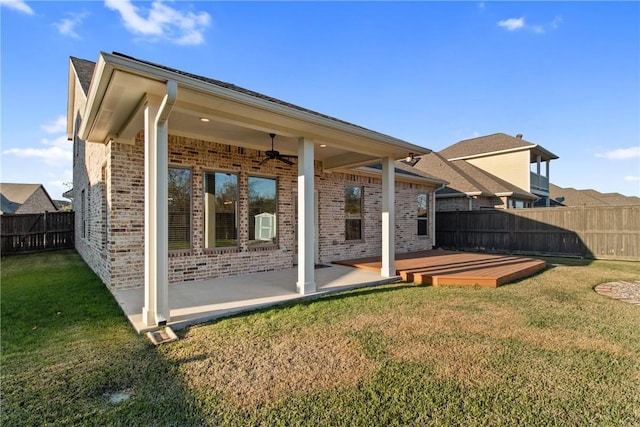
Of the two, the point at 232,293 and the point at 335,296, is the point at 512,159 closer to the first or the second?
the point at 335,296

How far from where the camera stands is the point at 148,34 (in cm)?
700

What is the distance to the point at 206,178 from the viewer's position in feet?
21.2

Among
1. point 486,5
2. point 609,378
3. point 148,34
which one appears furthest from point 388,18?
point 609,378

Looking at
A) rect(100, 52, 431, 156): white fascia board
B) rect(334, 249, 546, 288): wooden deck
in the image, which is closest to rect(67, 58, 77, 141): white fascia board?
rect(100, 52, 431, 156): white fascia board

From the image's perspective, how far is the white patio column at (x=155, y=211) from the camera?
3.75 metres

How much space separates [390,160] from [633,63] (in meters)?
7.47

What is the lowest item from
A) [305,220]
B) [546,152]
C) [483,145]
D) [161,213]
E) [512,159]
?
[305,220]

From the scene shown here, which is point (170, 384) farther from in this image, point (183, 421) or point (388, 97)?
point (388, 97)

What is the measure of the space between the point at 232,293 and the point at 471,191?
43.3ft

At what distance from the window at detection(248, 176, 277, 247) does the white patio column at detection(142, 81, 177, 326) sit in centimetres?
333

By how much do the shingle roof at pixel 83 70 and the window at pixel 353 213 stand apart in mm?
7525

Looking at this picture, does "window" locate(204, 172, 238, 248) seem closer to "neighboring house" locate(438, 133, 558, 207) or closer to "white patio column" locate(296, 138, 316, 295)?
"white patio column" locate(296, 138, 316, 295)

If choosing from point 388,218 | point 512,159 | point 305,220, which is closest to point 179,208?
point 305,220

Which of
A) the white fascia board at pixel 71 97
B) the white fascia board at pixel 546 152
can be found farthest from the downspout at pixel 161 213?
Result: the white fascia board at pixel 546 152
